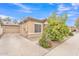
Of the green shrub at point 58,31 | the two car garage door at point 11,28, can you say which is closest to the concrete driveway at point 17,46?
the two car garage door at point 11,28

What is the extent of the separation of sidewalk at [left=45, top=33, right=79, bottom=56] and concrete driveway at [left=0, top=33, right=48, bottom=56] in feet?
0.40

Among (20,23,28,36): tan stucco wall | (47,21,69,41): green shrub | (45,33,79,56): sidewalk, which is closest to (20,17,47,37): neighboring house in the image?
(20,23,28,36): tan stucco wall

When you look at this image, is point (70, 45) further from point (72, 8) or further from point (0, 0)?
point (0, 0)

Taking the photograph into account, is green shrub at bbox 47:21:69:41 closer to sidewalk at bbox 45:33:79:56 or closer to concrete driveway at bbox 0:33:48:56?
sidewalk at bbox 45:33:79:56

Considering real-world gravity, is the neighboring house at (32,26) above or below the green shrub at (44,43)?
above

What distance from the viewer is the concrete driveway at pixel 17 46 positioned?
1.87 metres

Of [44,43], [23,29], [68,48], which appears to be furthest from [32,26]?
[68,48]

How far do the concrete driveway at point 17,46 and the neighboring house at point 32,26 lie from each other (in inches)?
3.5

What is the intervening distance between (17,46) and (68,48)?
24.4 inches

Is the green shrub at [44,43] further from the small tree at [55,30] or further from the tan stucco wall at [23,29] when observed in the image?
the tan stucco wall at [23,29]

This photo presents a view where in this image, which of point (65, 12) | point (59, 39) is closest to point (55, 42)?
point (59, 39)

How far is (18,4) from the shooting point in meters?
1.87

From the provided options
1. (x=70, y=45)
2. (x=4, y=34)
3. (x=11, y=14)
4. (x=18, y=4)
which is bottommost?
(x=70, y=45)

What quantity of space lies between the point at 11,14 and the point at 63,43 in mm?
724
